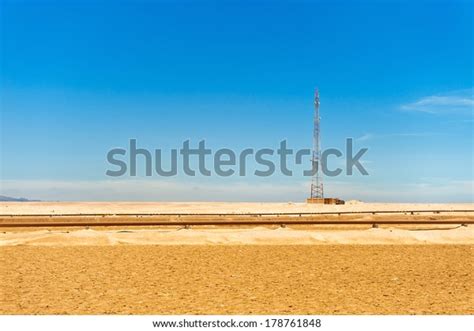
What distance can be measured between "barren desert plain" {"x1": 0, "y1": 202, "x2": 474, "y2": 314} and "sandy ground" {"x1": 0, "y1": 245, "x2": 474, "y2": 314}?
3 cm

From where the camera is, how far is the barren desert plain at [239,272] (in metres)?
10.9

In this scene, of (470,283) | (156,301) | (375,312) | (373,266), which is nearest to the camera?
(375,312)

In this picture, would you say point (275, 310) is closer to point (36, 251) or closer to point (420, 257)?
point (420, 257)

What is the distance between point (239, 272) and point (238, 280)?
144 cm

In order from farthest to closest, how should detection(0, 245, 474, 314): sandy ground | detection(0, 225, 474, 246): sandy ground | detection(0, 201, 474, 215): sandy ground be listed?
1. detection(0, 201, 474, 215): sandy ground
2. detection(0, 225, 474, 246): sandy ground
3. detection(0, 245, 474, 314): sandy ground

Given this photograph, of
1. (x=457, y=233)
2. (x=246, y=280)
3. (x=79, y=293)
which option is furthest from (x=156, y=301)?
(x=457, y=233)

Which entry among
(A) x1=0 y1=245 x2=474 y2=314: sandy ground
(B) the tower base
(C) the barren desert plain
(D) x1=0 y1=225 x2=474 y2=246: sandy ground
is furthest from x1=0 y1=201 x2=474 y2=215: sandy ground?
(A) x1=0 y1=245 x2=474 y2=314: sandy ground

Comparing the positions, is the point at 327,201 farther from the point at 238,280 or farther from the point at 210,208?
the point at 238,280

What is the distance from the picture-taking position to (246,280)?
14078 mm

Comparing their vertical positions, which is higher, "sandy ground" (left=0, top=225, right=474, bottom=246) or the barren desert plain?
"sandy ground" (left=0, top=225, right=474, bottom=246)

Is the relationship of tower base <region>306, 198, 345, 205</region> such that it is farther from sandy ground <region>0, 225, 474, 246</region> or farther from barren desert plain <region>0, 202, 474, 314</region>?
sandy ground <region>0, 225, 474, 246</region>

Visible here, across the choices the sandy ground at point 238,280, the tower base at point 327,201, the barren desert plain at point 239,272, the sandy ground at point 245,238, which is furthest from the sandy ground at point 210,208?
the sandy ground at point 238,280

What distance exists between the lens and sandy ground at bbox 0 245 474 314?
35.2ft
